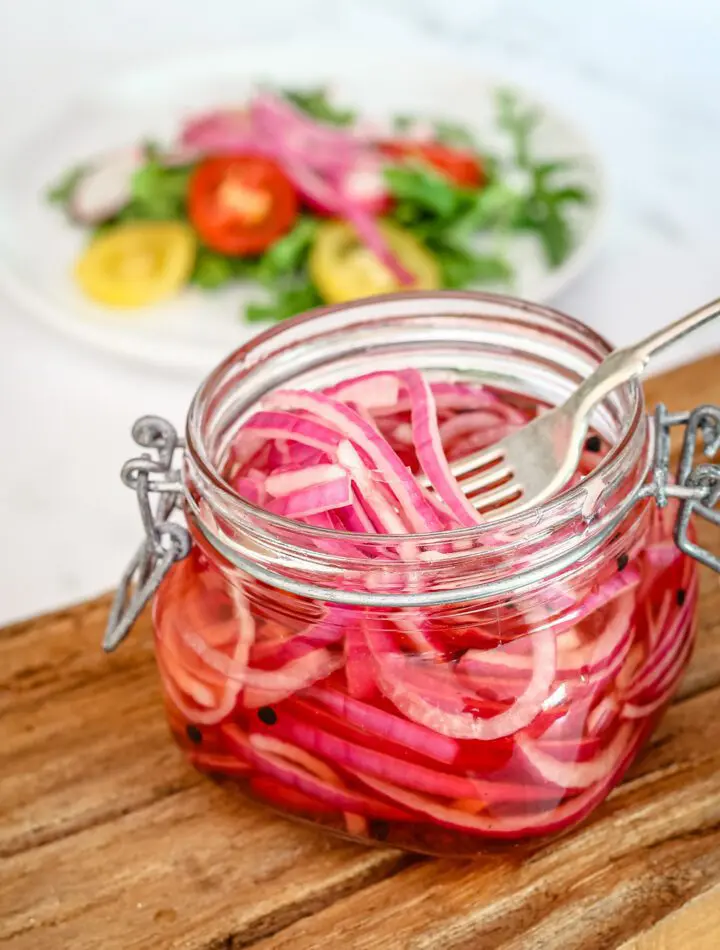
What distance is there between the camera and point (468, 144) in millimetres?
2738

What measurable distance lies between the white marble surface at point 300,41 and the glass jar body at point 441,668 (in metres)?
0.85

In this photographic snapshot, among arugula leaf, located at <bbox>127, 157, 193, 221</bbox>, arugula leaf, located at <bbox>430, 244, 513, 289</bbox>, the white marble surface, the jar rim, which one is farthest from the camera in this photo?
arugula leaf, located at <bbox>127, 157, 193, 221</bbox>

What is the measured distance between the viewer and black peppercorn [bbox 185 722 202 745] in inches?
40.0

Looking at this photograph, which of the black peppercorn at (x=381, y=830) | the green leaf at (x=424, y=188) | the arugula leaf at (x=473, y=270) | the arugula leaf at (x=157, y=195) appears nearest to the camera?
the black peppercorn at (x=381, y=830)

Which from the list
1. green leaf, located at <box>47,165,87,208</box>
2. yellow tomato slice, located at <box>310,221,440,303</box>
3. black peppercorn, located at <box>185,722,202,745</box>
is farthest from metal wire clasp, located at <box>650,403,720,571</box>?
green leaf, located at <box>47,165,87,208</box>

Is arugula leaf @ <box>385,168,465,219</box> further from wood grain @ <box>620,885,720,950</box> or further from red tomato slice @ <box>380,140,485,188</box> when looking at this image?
wood grain @ <box>620,885,720,950</box>

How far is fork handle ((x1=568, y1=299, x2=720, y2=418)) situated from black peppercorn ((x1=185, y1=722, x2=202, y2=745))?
0.42 meters

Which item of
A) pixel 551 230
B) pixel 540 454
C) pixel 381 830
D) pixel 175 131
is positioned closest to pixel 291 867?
pixel 381 830

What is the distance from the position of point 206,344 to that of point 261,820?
1.27 meters

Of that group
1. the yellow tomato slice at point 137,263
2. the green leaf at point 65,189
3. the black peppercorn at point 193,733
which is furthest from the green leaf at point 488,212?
the black peppercorn at point 193,733

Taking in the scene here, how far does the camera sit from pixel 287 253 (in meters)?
2.36

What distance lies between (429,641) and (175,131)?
2322mm

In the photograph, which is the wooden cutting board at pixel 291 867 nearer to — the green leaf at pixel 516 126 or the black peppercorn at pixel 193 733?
the black peppercorn at pixel 193 733

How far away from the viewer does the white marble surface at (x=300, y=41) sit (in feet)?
6.32
